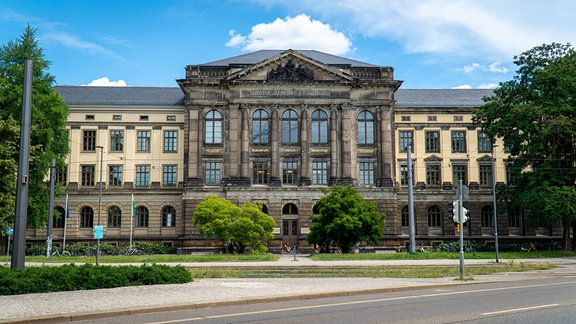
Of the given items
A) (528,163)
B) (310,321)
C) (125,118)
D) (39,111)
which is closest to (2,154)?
(39,111)

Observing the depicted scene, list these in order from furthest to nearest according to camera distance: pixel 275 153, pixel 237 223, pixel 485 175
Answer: pixel 485 175 < pixel 275 153 < pixel 237 223

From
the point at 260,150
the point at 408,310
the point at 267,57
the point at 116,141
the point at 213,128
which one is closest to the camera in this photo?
the point at 408,310

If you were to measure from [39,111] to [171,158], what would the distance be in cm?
1659

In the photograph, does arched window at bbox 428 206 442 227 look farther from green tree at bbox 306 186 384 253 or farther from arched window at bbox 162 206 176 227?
arched window at bbox 162 206 176 227

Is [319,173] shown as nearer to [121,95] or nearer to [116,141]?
[116,141]

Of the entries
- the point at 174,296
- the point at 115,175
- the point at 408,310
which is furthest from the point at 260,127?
the point at 408,310

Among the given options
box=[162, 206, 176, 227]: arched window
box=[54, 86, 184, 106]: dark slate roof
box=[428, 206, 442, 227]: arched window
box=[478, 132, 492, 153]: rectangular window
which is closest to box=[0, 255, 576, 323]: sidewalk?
box=[162, 206, 176, 227]: arched window

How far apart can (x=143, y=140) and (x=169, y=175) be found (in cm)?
493

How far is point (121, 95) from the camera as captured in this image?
66250 mm

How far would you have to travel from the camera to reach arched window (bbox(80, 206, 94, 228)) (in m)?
60.5

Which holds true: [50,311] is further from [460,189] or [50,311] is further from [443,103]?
[443,103]

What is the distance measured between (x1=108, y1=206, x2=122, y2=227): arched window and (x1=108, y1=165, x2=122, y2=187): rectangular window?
2657 mm

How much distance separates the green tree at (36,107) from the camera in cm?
4738

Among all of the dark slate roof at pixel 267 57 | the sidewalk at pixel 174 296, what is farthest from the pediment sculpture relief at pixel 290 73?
the sidewalk at pixel 174 296
